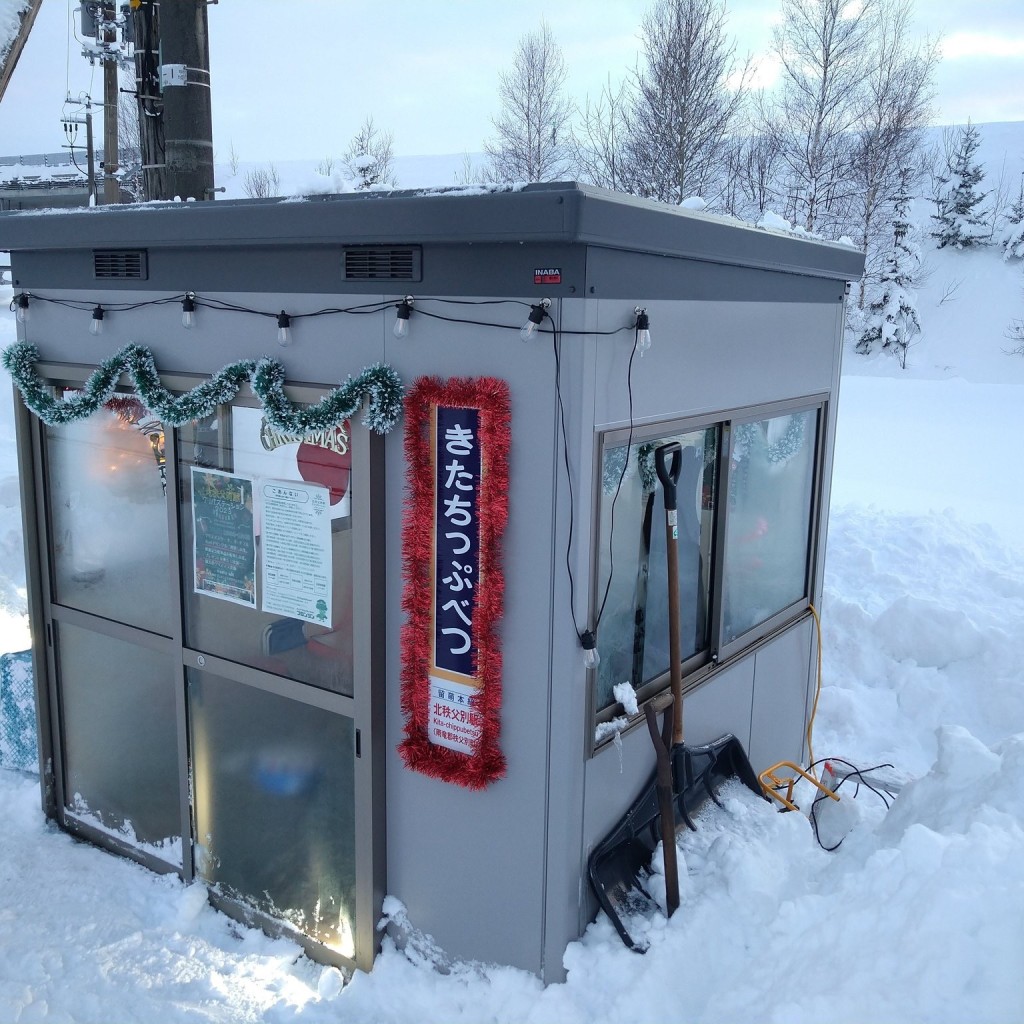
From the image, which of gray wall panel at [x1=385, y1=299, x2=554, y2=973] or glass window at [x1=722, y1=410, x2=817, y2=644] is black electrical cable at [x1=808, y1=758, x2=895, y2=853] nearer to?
glass window at [x1=722, y1=410, x2=817, y2=644]

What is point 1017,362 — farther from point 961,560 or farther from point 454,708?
point 454,708

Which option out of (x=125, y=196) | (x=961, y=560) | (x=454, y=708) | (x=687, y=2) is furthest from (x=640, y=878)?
(x=125, y=196)

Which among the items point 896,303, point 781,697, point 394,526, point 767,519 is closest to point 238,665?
point 394,526

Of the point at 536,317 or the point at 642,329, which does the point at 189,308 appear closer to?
the point at 536,317

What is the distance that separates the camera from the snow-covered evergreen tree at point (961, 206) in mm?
35969

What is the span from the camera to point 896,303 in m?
29.2

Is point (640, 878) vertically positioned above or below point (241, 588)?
below

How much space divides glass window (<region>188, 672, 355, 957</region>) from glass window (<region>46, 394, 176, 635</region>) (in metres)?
0.57

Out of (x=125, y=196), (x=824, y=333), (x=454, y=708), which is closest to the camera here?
(x=454, y=708)

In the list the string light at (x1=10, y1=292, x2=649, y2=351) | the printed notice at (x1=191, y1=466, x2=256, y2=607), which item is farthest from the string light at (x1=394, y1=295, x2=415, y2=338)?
the printed notice at (x1=191, y1=466, x2=256, y2=607)

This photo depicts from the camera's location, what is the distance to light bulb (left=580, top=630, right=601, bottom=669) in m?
3.52

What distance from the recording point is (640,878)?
4.12m

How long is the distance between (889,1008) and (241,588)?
9.67 feet

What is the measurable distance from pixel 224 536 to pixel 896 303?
28647 millimetres
